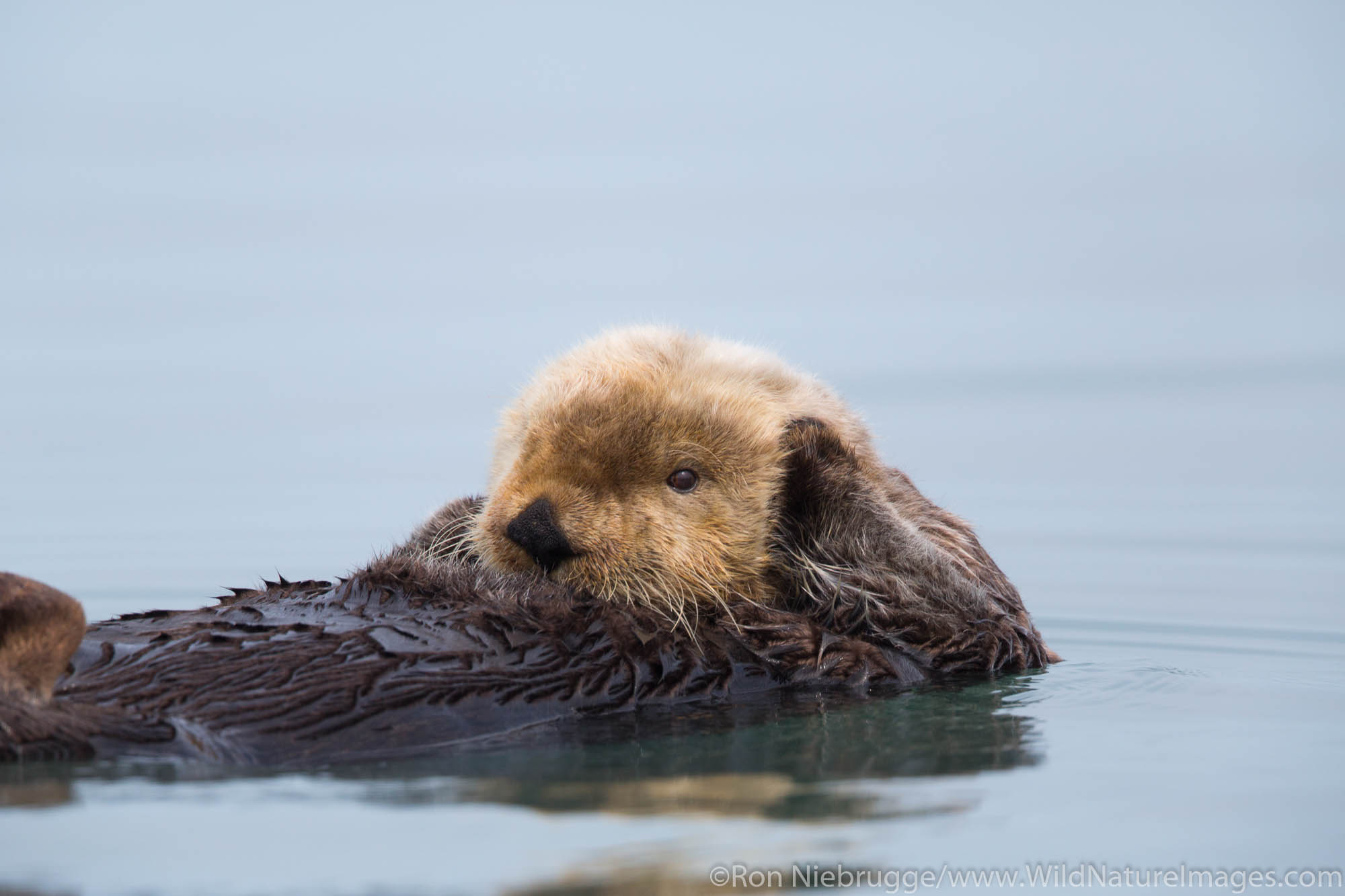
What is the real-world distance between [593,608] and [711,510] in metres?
0.50

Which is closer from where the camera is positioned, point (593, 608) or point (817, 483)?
point (593, 608)

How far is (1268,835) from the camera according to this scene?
2986 millimetres

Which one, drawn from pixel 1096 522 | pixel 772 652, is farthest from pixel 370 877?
pixel 1096 522

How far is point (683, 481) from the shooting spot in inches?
161

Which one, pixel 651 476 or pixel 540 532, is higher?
pixel 651 476

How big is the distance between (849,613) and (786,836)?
4.64 feet

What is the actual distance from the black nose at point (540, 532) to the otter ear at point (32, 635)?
3.91ft

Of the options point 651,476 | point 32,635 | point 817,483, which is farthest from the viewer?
point 817,483

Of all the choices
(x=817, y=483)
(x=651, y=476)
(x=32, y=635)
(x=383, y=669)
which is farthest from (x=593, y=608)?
(x=32, y=635)

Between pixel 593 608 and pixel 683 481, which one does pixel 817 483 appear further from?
pixel 593 608

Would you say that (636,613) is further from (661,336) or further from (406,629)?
(661,336)

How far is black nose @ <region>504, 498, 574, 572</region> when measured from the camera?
388 cm

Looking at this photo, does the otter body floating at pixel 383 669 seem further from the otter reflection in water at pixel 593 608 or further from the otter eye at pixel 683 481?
the otter eye at pixel 683 481

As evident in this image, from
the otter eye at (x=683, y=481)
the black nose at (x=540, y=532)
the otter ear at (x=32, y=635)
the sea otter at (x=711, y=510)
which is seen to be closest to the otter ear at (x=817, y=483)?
the sea otter at (x=711, y=510)
